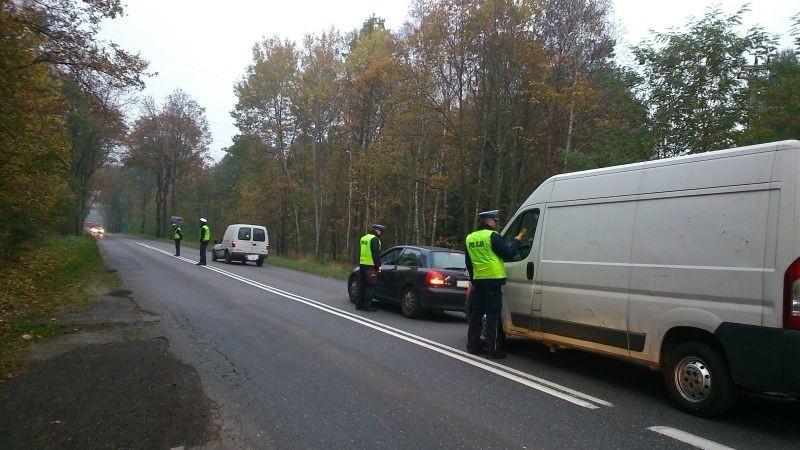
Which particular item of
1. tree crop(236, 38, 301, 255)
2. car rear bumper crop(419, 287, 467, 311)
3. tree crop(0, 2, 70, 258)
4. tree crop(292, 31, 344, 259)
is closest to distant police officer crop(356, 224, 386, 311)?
car rear bumper crop(419, 287, 467, 311)

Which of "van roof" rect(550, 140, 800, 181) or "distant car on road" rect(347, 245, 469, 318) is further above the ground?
Answer: "van roof" rect(550, 140, 800, 181)

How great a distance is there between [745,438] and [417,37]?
22647 millimetres

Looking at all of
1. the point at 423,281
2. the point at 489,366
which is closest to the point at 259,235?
the point at 423,281

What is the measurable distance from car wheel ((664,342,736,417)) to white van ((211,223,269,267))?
22225mm

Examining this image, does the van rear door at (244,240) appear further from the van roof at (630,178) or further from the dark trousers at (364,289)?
the van roof at (630,178)

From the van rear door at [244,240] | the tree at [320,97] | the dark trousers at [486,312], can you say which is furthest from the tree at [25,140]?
the tree at [320,97]

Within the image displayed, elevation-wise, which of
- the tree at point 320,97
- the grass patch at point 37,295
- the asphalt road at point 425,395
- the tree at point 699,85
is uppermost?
the tree at point 320,97

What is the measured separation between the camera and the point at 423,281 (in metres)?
10.7

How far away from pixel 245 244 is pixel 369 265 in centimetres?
1533

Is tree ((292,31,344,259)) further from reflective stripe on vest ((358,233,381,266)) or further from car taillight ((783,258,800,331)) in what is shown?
car taillight ((783,258,800,331))

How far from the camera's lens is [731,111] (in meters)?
14.3

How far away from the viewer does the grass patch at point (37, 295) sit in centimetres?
782

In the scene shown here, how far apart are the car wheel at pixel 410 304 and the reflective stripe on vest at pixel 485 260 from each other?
11.6 feet

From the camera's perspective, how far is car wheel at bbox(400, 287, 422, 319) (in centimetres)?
1075
